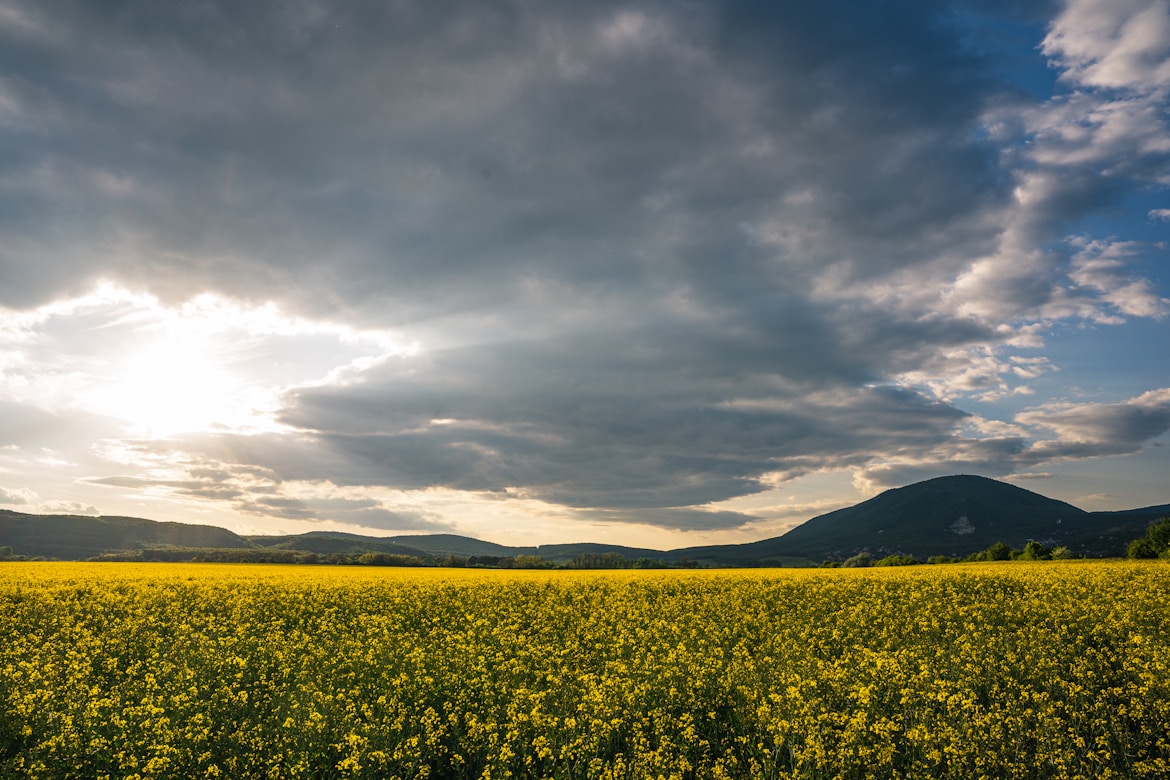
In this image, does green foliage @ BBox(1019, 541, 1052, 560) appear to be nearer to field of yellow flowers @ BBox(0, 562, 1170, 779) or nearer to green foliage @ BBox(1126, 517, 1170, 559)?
green foliage @ BBox(1126, 517, 1170, 559)

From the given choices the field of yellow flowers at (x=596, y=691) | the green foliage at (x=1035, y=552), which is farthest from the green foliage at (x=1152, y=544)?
the field of yellow flowers at (x=596, y=691)

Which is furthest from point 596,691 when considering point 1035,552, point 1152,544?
point 1152,544

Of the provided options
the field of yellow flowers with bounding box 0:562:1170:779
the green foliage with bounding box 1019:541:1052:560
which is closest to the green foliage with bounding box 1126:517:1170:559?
the green foliage with bounding box 1019:541:1052:560

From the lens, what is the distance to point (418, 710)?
13477mm

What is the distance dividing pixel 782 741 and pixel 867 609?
1321cm

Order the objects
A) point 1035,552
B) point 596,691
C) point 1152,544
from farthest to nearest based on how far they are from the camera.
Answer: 1. point 1035,552
2. point 1152,544
3. point 596,691

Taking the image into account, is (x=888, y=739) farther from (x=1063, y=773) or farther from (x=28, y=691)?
(x=28, y=691)

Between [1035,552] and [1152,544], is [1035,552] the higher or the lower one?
the lower one

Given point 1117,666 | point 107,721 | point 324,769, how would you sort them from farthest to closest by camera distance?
point 1117,666, point 107,721, point 324,769

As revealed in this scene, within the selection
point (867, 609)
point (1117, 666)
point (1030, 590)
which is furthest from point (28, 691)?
point (1030, 590)

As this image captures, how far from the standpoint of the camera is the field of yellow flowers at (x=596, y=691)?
10.7 meters

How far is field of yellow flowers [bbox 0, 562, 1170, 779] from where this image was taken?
35.0ft

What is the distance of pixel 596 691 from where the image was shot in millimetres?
12016

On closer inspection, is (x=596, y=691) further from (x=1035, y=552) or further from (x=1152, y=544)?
(x=1152, y=544)
